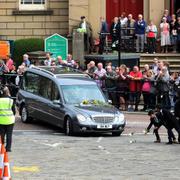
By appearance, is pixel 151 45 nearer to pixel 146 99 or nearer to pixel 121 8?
pixel 121 8

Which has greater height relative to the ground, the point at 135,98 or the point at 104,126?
the point at 135,98

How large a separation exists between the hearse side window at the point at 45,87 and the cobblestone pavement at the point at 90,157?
1.20 meters

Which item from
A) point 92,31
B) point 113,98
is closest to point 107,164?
point 113,98

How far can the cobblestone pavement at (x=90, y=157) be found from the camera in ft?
54.9

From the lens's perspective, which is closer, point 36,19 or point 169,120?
point 169,120

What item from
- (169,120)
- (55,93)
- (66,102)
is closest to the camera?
(169,120)

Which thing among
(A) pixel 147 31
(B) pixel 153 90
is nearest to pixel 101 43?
(A) pixel 147 31

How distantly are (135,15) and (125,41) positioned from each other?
306cm

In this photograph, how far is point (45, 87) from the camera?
26312 millimetres

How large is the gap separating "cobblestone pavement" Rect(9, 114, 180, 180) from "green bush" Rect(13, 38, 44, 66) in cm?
1276

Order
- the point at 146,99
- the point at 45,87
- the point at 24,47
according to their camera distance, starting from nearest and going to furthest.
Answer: the point at 45,87 < the point at 146,99 < the point at 24,47

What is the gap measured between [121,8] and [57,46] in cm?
693

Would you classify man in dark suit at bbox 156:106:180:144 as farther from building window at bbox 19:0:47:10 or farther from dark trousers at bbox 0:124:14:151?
building window at bbox 19:0:47:10

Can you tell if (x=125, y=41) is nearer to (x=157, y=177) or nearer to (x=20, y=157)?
(x=20, y=157)
